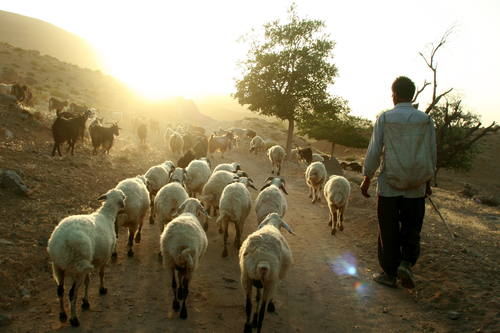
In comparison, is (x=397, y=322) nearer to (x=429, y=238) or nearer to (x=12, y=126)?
(x=429, y=238)

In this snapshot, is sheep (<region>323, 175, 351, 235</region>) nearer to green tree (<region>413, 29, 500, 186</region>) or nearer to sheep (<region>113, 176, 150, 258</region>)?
sheep (<region>113, 176, 150, 258</region>)

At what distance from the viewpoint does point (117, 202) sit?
250 inches

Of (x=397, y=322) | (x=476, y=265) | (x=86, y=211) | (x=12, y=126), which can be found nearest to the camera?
(x=397, y=322)

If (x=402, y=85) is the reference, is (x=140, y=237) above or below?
below

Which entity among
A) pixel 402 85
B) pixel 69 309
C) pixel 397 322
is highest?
pixel 402 85

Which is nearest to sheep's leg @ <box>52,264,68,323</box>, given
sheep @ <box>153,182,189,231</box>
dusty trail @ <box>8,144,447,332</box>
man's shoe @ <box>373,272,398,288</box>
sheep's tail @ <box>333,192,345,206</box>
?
dusty trail @ <box>8,144,447,332</box>

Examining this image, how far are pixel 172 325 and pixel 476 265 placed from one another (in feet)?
19.3

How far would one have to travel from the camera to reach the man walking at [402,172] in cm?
577

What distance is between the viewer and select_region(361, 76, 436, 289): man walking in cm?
577

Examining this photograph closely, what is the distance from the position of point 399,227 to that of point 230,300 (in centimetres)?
315

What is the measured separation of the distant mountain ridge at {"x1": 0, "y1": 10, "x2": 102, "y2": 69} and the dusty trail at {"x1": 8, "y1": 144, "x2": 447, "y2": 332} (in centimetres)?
9746

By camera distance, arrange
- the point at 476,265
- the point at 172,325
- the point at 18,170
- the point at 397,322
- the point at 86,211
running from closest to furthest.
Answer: the point at 172,325 < the point at 397,322 < the point at 476,265 < the point at 86,211 < the point at 18,170

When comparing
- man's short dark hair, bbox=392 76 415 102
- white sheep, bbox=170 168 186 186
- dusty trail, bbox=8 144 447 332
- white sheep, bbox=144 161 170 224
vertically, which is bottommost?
dusty trail, bbox=8 144 447 332

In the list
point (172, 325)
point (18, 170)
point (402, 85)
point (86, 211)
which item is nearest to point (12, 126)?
point (18, 170)
